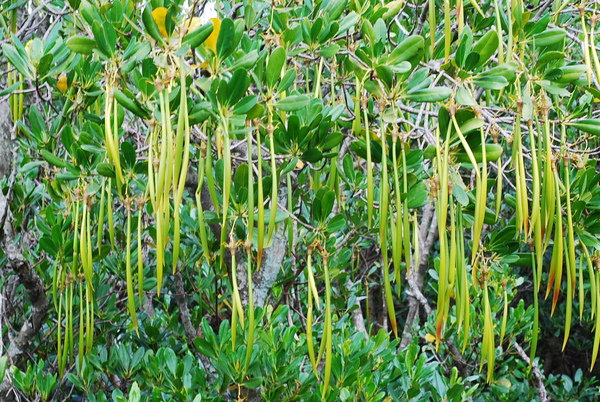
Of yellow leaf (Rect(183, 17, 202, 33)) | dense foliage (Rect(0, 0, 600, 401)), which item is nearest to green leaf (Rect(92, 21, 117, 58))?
dense foliage (Rect(0, 0, 600, 401))

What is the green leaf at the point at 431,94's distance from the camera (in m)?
1.01

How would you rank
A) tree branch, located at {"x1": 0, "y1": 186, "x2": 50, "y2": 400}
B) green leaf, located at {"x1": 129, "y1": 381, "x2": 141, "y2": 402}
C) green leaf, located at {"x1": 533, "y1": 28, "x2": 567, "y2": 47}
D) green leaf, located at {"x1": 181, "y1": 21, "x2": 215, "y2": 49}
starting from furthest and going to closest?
tree branch, located at {"x1": 0, "y1": 186, "x2": 50, "y2": 400} → green leaf, located at {"x1": 129, "y1": 381, "x2": 141, "y2": 402} → green leaf, located at {"x1": 533, "y1": 28, "x2": 567, "y2": 47} → green leaf, located at {"x1": 181, "y1": 21, "x2": 215, "y2": 49}

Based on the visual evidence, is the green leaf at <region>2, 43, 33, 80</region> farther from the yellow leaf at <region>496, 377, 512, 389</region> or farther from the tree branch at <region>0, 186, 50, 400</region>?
the yellow leaf at <region>496, 377, 512, 389</region>

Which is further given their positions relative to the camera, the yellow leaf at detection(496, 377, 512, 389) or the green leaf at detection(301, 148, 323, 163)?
the yellow leaf at detection(496, 377, 512, 389)

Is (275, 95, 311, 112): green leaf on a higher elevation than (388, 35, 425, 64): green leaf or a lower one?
lower

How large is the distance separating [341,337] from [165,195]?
3.41 feet

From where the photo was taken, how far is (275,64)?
1026 millimetres

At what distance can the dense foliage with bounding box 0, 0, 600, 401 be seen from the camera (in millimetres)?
953

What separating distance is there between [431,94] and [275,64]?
262mm

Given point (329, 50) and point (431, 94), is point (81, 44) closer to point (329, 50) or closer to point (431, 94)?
point (329, 50)

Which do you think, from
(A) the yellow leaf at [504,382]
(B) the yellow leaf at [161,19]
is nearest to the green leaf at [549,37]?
(B) the yellow leaf at [161,19]

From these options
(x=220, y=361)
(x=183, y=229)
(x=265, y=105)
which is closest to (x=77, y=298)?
(x=183, y=229)

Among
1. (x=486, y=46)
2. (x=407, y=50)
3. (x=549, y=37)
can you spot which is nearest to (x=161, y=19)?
(x=407, y=50)

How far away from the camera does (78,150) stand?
47.3 inches
